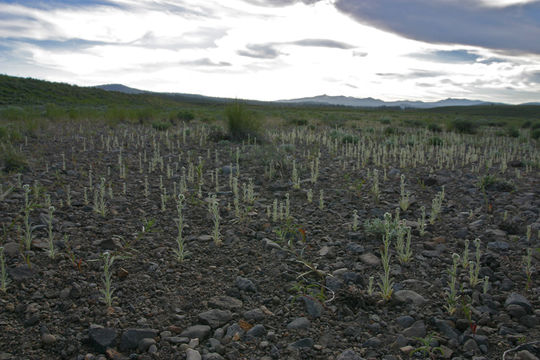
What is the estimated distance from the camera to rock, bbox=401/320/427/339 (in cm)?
274

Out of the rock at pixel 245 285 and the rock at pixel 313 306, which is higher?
the rock at pixel 245 285

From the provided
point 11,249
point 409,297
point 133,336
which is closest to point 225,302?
point 133,336

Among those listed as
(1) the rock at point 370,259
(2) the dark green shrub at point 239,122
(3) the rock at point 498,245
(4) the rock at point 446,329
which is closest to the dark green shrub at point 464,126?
(2) the dark green shrub at point 239,122

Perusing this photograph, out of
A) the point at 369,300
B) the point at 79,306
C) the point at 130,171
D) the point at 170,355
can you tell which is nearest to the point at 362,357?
the point at 369,300

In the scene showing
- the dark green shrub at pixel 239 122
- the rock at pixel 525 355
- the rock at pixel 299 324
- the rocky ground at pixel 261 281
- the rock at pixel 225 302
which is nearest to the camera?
the rock at pixel 525 355

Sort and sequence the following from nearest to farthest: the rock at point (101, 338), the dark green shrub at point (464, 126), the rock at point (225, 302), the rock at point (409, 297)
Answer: the rock at point (101, 338) < the rock at point (225, 302) < the rock at point (409, 297) < the dark green shrub at point (464, 126)

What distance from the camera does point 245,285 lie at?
10.9 feet

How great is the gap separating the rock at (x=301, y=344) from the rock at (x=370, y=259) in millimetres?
1408

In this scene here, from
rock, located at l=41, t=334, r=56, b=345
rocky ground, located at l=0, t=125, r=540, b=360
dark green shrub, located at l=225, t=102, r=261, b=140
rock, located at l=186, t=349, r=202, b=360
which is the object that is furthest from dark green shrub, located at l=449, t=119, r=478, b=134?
rock, located at l=41, t=334, r=56, b=345

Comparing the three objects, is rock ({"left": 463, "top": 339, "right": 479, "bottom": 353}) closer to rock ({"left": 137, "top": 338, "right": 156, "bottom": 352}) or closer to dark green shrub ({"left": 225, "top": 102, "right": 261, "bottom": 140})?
rock ({"left": 137, "top": 338, "right": 156, "bottom": 352})

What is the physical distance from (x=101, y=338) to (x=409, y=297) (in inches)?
96.7

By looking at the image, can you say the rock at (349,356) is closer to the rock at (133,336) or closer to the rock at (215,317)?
the rock at (215,317)

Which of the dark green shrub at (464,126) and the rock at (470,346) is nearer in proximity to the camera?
the rock at (470,346)

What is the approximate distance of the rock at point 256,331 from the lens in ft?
8.95
